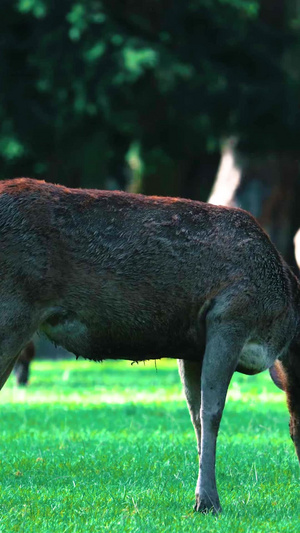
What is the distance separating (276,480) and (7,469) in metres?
1.96

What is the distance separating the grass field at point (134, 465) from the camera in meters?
6.61

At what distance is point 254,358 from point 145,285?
90 cm

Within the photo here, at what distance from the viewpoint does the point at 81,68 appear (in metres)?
21.5

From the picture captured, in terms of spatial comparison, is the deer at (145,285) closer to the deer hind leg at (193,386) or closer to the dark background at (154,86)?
the deer hind leg at (193,386)

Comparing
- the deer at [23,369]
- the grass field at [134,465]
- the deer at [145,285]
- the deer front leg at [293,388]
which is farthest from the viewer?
the deer at [23,369]

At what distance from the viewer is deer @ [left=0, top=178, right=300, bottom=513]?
677cm

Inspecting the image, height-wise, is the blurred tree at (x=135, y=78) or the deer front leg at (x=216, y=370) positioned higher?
the deer front leg at (x=216, y=370)

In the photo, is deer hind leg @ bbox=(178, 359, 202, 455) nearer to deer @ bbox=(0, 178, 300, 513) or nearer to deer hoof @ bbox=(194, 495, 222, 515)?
deer @ bbox=(0, 178, 300, 513)

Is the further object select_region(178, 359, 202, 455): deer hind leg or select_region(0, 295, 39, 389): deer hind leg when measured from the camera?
select_region(178, 359, 202, 455): deer hind leg

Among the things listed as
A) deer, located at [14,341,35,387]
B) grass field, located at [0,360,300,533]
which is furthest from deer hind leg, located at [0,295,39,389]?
deer, located at [14,341,35,387]

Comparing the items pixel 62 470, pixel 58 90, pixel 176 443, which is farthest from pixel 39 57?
pixel 62 470

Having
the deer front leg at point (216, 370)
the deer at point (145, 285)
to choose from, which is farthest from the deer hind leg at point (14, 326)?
the deer front leg at point (216, 370)

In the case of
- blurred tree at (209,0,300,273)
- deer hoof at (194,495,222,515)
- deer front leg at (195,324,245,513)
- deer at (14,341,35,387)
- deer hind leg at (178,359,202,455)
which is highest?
deer front leg at (195,324,245,513)

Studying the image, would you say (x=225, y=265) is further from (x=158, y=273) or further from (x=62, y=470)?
(x=62, y=470)
